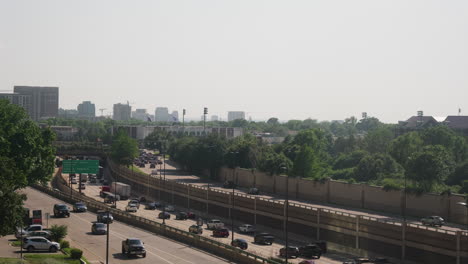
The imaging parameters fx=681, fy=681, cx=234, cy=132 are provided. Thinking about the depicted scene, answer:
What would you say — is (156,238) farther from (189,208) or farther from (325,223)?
(189,208)

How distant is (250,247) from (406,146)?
84236 millimetres

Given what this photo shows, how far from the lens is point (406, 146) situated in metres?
147

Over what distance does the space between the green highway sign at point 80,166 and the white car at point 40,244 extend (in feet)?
190

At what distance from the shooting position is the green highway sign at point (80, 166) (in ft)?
372

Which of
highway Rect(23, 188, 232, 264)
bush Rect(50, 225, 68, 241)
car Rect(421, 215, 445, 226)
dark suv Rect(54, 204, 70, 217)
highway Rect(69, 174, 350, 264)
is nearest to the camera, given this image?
highway Rect(23, 188, 232, 264)

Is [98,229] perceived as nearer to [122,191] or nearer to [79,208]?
[79,208]

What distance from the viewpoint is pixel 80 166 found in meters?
114

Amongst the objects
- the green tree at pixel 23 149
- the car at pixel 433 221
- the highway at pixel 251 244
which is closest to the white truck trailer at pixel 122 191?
the highway at pixel 251 244

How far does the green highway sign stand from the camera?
372 ft

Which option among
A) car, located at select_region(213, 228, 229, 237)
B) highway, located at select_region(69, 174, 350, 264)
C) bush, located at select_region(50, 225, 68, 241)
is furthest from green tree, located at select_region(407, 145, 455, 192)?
bush, located at select_region(50, 225, 68, 241)

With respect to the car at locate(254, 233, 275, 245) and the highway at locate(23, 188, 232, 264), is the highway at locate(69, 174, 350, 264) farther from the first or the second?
the highway at locate(23, 188, 232, 264)

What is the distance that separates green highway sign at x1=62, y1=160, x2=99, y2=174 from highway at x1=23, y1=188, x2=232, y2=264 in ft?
90.4

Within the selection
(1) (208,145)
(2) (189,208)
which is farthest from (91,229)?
→ (1) (208,145)

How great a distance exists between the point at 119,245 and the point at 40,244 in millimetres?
8695
